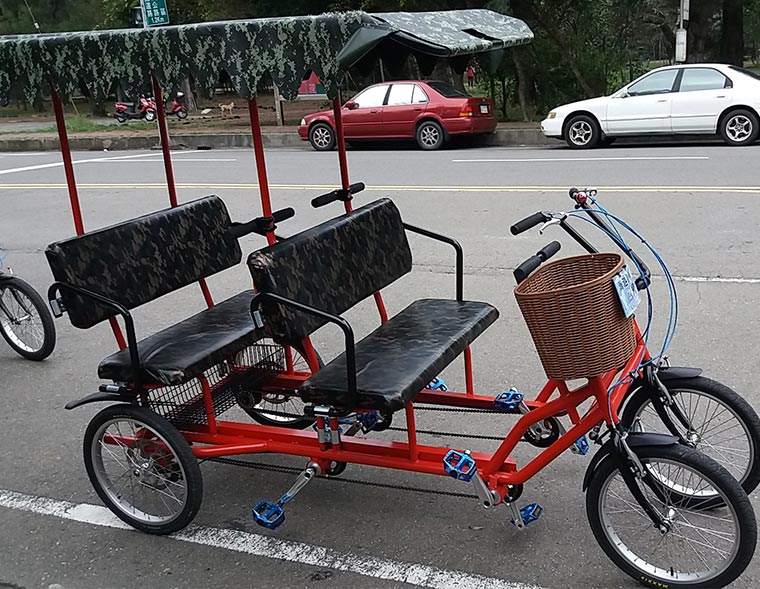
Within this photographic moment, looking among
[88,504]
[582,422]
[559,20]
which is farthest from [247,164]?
[582,422]

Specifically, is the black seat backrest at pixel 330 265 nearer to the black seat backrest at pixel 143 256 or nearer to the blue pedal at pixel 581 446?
the black seat backrest at pixel 143 256

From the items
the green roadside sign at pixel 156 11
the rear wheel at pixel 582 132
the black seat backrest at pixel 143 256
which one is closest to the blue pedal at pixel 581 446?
the black seat backrest at pixel 143 256

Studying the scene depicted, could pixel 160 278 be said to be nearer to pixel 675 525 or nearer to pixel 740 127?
pixel 675 525

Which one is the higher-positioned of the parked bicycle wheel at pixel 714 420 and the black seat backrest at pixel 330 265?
the black seat backrest at pixel 330 265

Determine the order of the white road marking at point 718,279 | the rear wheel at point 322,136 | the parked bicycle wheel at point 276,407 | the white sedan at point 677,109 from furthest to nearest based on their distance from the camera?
the rear wheel at point 322,136, the white sedan at point 677,109, the white road marking at point 718,279, the parked bicycle wheel at point 276,407

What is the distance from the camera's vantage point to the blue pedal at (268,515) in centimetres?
341

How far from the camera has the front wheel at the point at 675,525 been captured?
282cm

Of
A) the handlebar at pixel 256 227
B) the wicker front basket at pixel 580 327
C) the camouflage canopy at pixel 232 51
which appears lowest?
the wicker front basket at pixel 580 327

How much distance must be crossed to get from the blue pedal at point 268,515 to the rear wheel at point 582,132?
41.1ft

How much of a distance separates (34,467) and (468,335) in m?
2.35

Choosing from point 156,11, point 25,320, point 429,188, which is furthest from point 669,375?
point 156,11

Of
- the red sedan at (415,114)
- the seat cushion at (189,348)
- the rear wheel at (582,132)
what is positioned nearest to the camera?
the seat cushion at (189,348)

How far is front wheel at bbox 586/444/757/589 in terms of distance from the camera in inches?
111

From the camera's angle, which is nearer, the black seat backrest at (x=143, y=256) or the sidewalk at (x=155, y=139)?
the black seat backrest at (x=143, y=256)
